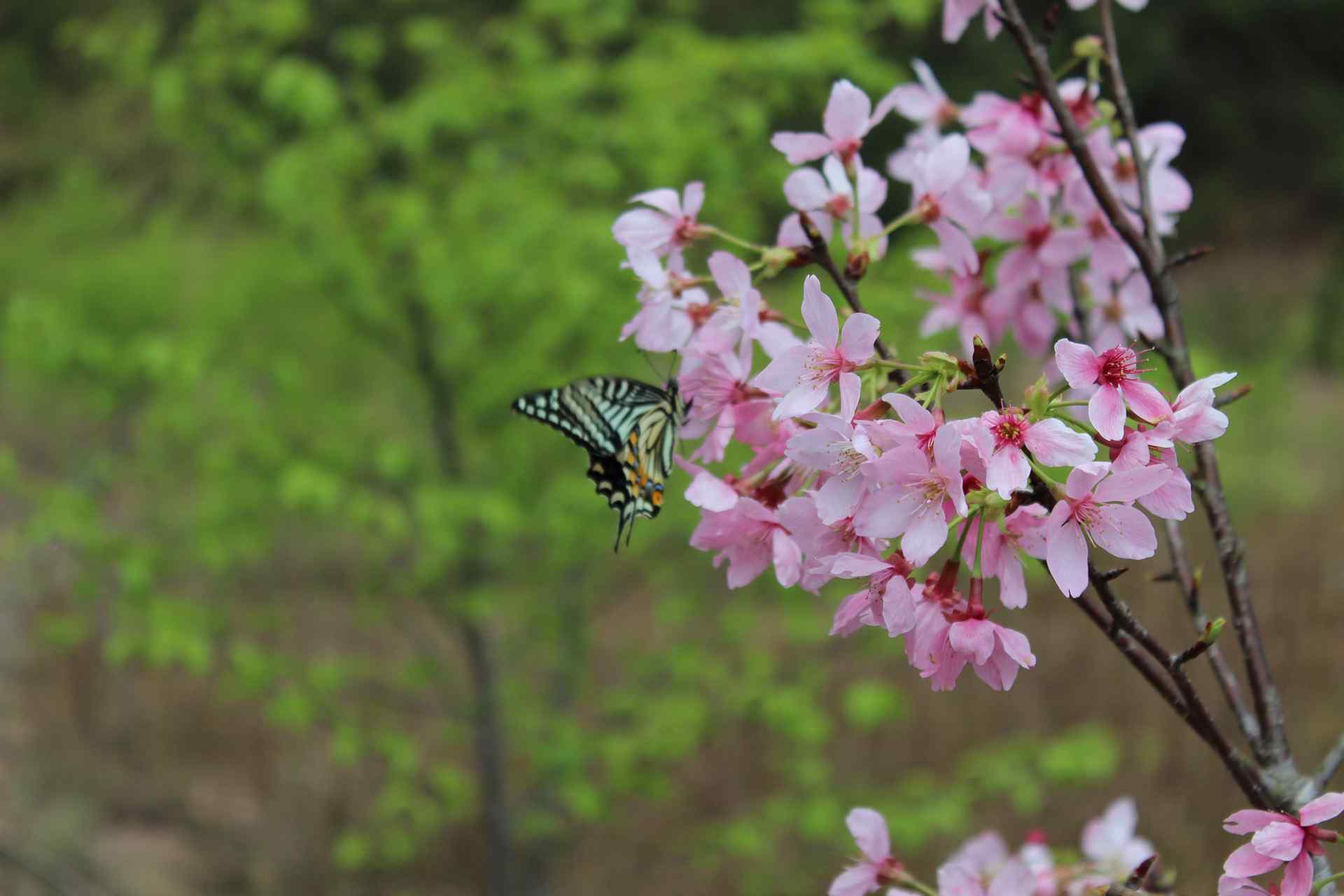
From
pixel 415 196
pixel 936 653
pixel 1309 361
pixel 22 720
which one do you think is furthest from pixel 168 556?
pixel 1309 361

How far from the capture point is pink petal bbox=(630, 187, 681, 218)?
115cm

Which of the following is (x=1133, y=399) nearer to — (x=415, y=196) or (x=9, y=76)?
(x=415, y=196)

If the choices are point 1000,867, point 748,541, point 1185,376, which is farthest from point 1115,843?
point 748,541

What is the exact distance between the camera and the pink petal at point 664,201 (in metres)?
1.15

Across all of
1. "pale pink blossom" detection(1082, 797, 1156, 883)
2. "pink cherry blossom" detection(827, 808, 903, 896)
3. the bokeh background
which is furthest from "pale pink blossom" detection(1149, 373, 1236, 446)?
the bokeh background

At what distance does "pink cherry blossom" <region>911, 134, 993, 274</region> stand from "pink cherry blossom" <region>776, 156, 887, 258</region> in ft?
0.14

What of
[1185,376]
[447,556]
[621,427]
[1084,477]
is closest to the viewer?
[1084,477]

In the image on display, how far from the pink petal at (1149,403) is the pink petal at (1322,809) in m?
0.28

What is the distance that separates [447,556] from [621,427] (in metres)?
3.03

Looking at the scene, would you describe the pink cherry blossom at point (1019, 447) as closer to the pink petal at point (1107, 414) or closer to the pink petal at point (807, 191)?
the pink petal at point (1107, 414)

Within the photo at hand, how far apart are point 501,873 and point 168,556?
2.20 meters

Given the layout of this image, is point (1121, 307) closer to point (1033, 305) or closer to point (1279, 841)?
point (1033, 305)

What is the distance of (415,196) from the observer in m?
3.89

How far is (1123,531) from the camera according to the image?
2.68 ft
